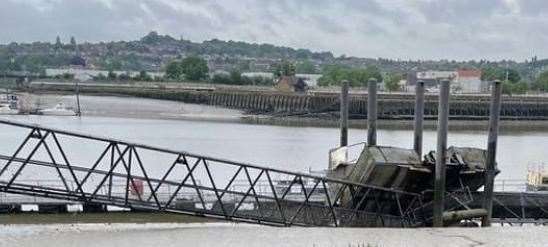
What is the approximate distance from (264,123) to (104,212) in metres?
76.1

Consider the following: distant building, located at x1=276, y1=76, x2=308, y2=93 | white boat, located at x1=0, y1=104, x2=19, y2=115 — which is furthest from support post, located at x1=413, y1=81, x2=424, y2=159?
distant building, located at x1=276, y1=76, x2=308, y2=93

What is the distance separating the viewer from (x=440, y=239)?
19516mm

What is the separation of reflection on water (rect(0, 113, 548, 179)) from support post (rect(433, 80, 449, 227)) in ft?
78.5

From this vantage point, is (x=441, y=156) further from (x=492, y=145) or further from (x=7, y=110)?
(x=7, y=110)

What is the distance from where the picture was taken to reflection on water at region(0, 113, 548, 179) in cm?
5569

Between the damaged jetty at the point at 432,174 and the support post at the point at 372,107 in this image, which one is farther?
the support post at the point at 372,107

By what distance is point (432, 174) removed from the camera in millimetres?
25453

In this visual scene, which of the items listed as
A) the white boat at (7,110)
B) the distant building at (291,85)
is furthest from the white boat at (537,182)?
the distant building at (291,85)

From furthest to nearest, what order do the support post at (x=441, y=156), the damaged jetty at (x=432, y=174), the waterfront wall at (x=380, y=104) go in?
the waterfront wall at (x=380, y=104)
the damaged jetty at (x=432, y=174)
the support post at (x=441, y=156)

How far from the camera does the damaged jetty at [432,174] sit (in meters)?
24.7

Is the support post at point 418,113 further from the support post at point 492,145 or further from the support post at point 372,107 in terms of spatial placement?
the support post at point 492,145

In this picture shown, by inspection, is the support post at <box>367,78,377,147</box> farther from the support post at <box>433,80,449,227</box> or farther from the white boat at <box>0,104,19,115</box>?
the white boat at <box>0,104,19,115</box>

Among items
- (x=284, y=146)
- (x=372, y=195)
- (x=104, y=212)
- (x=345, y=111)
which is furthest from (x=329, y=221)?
(x=284, y=146)

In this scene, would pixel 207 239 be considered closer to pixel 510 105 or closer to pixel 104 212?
pixel 104 212
